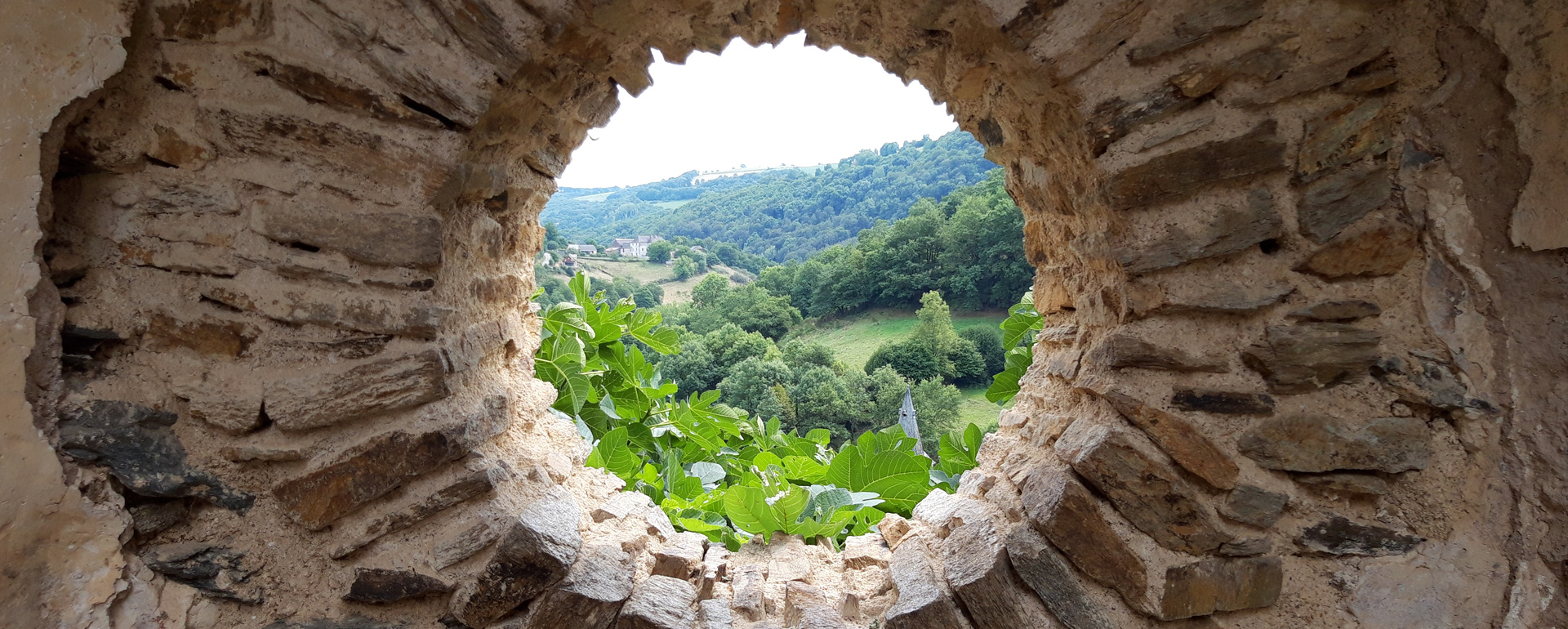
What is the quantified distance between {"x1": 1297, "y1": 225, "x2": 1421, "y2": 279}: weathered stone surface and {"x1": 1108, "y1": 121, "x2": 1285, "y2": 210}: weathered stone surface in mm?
144

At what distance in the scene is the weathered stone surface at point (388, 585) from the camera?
100cm

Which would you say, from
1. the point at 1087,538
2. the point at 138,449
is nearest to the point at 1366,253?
the point at 1087,538

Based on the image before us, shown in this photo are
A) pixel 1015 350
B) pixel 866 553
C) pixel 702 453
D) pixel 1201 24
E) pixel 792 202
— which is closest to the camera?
pixel 1201 24

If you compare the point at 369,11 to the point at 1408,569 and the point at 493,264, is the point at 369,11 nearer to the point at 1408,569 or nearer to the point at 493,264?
the point at 493,264

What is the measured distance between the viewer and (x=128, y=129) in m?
0.92

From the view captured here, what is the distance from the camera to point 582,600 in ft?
3.45

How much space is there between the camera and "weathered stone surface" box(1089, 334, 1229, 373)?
0.98m

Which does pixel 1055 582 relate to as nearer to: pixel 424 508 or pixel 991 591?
pixel 991 591

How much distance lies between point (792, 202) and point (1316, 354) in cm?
746

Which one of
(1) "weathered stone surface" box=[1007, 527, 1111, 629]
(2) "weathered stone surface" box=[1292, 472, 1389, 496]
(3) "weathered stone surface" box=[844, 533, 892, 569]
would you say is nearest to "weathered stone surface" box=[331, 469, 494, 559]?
(3) "weathered stone surface" box=[844, 533, 892, 569]

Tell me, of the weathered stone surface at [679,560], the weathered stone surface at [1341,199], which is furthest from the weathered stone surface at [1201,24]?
the weathered stone surface at [679,560]

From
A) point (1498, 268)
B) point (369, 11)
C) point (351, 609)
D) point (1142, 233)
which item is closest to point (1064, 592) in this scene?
point (1142, 233)

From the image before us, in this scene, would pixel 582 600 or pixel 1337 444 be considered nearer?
pixel 1337 444

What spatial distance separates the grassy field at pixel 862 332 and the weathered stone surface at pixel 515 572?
413 cm
